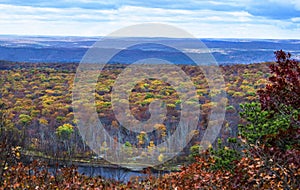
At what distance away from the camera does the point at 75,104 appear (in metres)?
58.4

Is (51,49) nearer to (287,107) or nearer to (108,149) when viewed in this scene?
(108,149)

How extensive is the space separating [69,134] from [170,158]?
9.58 meters

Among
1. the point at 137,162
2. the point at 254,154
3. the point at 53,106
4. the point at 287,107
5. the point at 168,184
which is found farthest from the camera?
the point at 53,106

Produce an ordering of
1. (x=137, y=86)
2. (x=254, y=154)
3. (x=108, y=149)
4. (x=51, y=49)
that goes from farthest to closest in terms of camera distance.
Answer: (x=51, y=49) < (x=137, y=86) < (x=108, y=149) < (x=254, y=154)

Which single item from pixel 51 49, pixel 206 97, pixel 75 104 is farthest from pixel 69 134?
pixel 51 49

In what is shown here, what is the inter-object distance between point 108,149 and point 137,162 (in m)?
3.65

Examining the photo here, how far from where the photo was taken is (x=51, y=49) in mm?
123125

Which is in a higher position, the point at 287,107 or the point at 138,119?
the point at 287,107

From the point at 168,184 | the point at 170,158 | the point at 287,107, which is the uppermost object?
the point at 287,107

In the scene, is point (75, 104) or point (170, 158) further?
point (75, 104)

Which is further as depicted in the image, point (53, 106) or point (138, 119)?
point (53, 106)

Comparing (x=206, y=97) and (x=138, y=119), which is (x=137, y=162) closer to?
(x=138, y=119)

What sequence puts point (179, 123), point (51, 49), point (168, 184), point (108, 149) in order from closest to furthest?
point (168, 184) < point (108, 149) < point (179, 123) < point (51, 49)

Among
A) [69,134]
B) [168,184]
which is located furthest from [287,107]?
[69,134]
